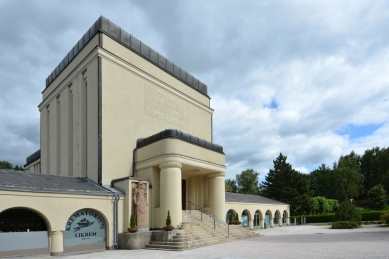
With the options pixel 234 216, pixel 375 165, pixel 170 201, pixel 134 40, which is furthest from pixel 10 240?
pixel 375 165

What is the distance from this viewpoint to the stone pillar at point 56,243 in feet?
50.5

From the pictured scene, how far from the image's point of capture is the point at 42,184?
16.1 m

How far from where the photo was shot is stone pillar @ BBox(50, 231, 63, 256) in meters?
15.4

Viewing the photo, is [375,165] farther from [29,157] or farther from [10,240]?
[10,240]

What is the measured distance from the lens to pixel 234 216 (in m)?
32.2

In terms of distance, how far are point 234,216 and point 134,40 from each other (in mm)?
19179

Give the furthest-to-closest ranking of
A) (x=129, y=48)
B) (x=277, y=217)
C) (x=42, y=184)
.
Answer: (x=277, y=217) → (x=129, y=48) → (x=42, y=184)

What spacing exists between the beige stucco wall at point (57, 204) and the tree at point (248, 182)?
173ft

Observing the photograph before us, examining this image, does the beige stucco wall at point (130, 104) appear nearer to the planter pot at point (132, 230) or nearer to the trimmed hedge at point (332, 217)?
the planter pot at point (132, 230)

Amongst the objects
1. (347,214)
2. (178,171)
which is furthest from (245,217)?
(178,171)

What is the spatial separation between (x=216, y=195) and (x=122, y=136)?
8559 millimetres

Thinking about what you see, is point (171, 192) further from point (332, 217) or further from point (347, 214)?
point (332, 217)

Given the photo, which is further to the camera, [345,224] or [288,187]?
[288,187]

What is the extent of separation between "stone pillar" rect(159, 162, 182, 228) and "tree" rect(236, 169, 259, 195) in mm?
49815
